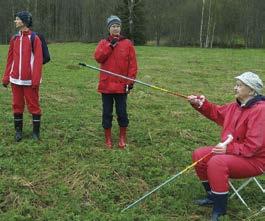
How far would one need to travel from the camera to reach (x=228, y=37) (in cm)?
5619

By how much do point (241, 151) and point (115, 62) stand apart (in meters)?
3.21

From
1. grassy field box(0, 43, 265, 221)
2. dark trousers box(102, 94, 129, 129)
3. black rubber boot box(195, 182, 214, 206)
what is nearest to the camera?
grassy field box(0, 43, 265, 221)

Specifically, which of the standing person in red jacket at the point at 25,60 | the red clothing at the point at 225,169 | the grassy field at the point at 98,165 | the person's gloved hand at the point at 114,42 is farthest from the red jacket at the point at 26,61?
the red clothing at the point at 225,169

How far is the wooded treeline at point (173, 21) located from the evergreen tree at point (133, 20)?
3019mm

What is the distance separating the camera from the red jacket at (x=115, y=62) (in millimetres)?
8633

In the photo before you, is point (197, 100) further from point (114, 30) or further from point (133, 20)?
point (133, 20)

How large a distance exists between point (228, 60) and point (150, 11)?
3084 cm

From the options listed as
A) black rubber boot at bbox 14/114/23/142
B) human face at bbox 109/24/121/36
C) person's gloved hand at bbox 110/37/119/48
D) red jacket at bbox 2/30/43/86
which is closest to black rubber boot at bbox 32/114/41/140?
black rubber boot at bbox 14/114/23/142

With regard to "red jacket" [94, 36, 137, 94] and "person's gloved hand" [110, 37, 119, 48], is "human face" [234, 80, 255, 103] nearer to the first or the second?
"red jacket" [94, 36, 137, 94]

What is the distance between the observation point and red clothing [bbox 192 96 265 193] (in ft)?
20.2

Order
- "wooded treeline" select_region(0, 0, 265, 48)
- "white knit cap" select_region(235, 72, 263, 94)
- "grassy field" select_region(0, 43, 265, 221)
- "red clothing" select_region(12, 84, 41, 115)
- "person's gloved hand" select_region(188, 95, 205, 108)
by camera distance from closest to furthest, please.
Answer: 1. "white knit cap" select_region(235, 72, 263, 94)
2. "grassy field" select_region(0, 43, 265, 221)
3. "person's gloved hand" select_region(188, 95, 205, 108)
4. "red clothing" select_region(12, 84, 41, 115)
5. "wooded treeline" select_region(0, 0, 265, 48)

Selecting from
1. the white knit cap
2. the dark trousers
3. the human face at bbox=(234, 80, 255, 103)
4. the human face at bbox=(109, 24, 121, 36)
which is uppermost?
the human face at bbox=(109, 24, 121, 36)

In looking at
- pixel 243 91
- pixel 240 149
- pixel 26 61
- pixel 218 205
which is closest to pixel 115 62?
pixel 26 61

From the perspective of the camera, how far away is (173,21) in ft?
189
